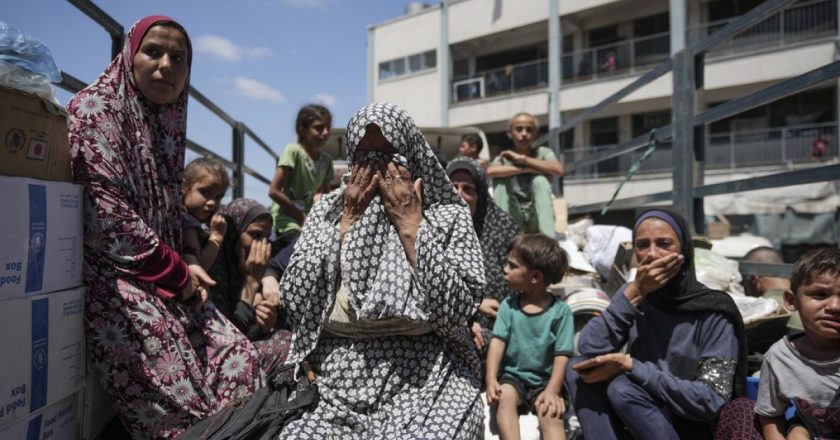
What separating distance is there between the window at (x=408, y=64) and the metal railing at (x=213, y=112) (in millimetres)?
19139

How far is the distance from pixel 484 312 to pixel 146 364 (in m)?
1.73

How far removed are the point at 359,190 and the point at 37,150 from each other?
3.57ft

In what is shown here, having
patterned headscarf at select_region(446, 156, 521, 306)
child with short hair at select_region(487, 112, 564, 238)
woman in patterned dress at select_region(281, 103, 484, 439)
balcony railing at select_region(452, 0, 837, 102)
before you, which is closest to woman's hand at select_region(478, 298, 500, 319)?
patterned headscarf at select_region(446, 156, 521, 306)

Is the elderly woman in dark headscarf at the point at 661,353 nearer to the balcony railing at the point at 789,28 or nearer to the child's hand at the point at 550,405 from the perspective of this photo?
the child's hand at the point at 550,405

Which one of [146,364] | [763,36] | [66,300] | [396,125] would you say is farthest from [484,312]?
[763,36]

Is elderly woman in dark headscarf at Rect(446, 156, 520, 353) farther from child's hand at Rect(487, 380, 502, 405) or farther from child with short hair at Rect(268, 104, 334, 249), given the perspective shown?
child with short hair at Rect(268, 104, 334, 249)

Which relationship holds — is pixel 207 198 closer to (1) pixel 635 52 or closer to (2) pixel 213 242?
(2) pixel 213 242

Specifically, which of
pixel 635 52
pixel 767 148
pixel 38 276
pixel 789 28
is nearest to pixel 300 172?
pixel 38 276

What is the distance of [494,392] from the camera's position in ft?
8.25

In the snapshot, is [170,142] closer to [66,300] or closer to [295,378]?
Result: [66,300]

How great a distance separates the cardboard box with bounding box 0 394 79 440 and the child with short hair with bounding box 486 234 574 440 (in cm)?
164

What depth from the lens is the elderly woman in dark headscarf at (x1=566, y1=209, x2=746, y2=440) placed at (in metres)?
2.12

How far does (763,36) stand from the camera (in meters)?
17.5

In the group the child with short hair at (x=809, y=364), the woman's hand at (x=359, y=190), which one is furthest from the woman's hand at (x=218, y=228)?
A: the child with short hair at (x=809, y=364)
